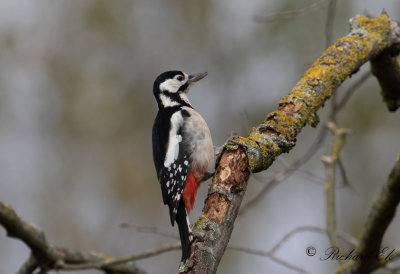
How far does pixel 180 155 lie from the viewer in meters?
3.83

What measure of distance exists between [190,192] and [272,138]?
98 centimetres

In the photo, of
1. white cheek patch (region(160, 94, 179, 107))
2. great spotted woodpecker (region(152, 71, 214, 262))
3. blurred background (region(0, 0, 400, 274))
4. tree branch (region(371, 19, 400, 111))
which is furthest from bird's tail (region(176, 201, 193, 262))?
blurred background (region(0, 0, 400, 274))

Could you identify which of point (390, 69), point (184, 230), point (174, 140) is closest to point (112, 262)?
point (184, 230)

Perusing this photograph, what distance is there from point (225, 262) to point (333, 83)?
5501 mm

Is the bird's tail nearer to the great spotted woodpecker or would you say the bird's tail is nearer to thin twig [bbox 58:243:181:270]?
the great spotted woodpecker

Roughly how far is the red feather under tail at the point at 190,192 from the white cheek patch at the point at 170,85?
1.16 m

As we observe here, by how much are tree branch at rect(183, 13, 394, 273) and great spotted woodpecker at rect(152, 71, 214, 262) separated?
0.79 meters

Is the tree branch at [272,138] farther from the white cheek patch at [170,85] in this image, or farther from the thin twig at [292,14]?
the white cheek patch at [170,85]

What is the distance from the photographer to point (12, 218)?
273 cm

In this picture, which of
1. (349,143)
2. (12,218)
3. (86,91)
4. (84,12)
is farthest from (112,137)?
(12,218)

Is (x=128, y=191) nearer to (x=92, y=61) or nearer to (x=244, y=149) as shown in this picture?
(x=92, y=61)

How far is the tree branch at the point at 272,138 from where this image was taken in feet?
7.33

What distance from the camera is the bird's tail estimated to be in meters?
2.43

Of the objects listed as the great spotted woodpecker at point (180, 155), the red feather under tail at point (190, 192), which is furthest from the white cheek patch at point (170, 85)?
the red feather under tail at point (190, 192)
